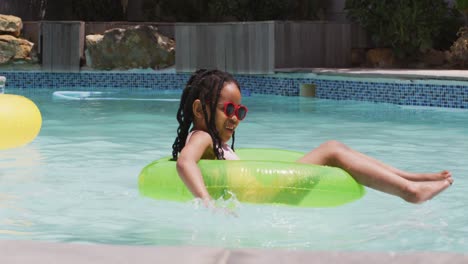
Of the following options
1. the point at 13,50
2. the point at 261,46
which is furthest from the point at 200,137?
the point at 13,50

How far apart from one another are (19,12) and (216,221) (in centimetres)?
1462

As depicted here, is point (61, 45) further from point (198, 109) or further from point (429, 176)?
point (429, 176)

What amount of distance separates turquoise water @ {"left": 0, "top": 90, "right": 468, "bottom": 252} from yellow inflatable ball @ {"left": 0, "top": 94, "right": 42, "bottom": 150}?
0.27 metres

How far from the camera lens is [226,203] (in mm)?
4387

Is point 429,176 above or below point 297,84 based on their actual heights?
above

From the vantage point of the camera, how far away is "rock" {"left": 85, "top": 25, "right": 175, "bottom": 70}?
15578 millimetres

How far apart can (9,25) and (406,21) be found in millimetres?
6733

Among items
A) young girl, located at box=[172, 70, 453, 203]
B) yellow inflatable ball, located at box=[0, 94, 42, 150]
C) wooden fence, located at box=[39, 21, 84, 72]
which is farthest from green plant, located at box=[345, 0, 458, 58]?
young girl, located at box=[172, 70, 453, 203]

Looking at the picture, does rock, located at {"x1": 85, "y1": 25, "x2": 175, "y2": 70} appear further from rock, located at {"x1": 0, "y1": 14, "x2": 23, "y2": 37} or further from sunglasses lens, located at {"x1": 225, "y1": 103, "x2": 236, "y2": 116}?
sunglasses lens, located at {"x1": 225, "y1": 103, "x2": 236, "y2": 116}

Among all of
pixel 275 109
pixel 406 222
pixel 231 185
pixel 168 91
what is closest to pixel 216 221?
pixel 231 185

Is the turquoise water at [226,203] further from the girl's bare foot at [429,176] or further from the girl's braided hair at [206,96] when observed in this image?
the girl's braided hair at [206,96]

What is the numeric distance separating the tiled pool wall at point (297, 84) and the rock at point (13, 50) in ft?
0.87

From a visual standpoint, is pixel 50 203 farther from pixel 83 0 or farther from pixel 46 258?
pixel 83 0

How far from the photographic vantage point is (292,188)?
4371mm
